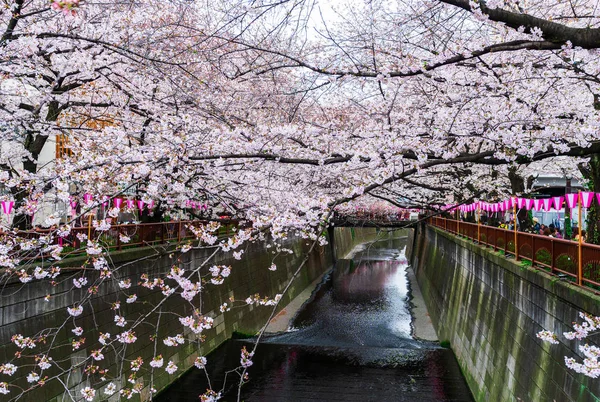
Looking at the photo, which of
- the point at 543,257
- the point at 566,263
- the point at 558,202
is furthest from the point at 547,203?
the point at 566,263

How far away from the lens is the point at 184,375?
15.3m

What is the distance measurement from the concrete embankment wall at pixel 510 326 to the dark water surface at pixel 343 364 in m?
1.15

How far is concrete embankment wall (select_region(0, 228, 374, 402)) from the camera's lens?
8695mm

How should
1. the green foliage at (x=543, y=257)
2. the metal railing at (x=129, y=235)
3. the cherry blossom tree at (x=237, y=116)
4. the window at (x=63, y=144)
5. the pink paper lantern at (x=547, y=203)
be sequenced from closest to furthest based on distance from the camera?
the cherry blossom tree at (x=237, y=116)
the green foliage at (x=543, y=257)
the metal railing at (x=129, y=235)
the window at (x=63, y=144)
the pink paper lantern at (x=547, y=203)

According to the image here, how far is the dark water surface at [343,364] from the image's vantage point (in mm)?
14125

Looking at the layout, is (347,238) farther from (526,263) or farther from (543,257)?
(543,257)

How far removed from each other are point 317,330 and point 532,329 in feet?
45.6

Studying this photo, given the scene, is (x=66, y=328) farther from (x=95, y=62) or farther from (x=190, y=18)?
(x=190, y=18)

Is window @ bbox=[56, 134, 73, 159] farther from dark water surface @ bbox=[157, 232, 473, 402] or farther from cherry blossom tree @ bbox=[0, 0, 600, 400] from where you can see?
dark water surface @ bbox=[157, 232, 473, 402]

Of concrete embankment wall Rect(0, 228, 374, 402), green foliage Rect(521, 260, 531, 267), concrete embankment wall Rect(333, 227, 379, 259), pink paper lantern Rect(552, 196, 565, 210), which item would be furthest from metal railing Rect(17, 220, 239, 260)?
concrete embankment wall Rect(333, 227, 379, 259)

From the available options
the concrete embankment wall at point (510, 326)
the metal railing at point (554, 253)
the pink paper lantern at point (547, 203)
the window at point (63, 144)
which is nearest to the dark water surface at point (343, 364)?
the concrete embankment wall at point (510, 326)

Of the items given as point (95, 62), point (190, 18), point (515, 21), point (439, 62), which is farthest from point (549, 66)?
point (95, 62)

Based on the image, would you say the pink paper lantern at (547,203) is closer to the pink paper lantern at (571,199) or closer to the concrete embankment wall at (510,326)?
the pink paper lantern at (571,199)

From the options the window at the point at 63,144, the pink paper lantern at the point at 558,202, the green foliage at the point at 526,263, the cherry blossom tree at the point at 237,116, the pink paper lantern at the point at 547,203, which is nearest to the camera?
the cherry blossom tree at the point at 237,116
